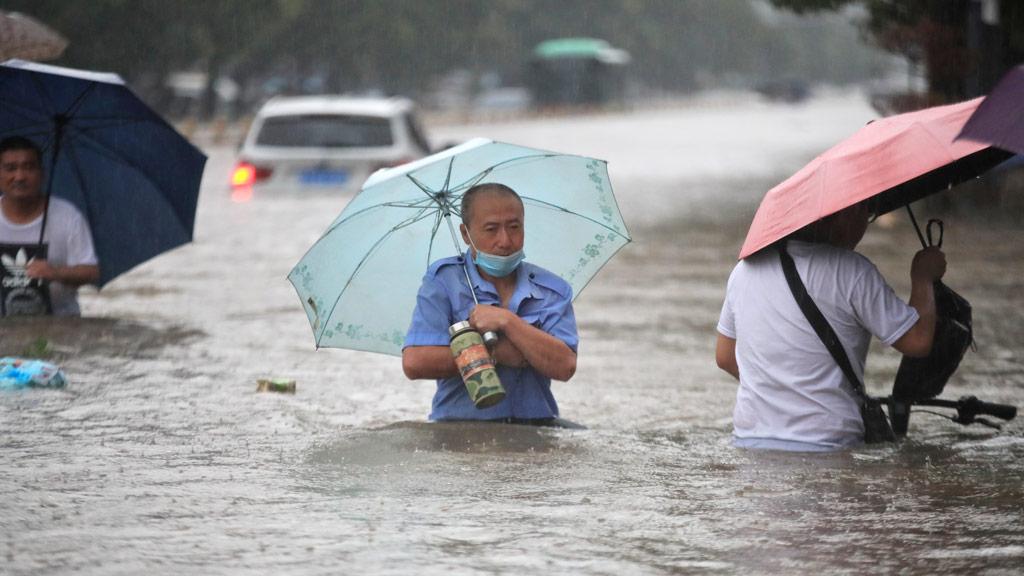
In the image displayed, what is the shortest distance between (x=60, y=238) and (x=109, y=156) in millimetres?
565

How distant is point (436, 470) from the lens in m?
6.23

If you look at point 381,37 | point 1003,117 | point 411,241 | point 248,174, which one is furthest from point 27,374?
point 381,37

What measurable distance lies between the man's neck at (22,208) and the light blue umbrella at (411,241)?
289 centimetres

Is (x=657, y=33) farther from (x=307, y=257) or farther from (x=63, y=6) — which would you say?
(x=307, y=257)

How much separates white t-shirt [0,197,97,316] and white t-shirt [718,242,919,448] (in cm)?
448

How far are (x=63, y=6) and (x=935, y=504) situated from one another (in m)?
50.1

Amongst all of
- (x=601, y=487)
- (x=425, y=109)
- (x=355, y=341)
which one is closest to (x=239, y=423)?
(x=355, y=341)

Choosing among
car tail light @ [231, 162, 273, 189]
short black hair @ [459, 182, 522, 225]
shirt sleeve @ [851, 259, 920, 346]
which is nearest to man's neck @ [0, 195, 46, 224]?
short black hair @ [459, 182, 522, 225]

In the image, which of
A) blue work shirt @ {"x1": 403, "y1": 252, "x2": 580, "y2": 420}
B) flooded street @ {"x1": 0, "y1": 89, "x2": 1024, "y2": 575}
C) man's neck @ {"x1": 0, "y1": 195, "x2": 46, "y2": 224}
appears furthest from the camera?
man's neck @ {"x1": 0, "y1": 195, "x2": 46, "y2": 224}

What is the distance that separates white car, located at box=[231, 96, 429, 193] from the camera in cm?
1769

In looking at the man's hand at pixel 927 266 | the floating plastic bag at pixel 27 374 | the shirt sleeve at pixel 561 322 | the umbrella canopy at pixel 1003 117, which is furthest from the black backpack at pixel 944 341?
the floating plastic bag at pixel 27 374

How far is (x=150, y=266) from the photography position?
1569 centimetres

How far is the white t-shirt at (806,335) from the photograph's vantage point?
612 centimetres

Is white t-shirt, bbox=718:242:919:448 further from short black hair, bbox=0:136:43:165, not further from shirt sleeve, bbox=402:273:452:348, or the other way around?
short black hair, bbox=0:136:43:165
